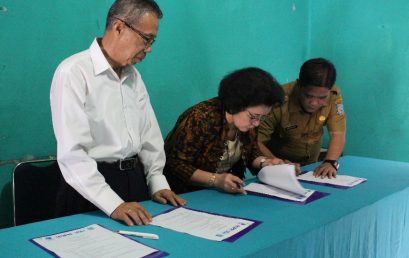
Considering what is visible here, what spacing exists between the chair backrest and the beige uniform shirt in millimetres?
1155

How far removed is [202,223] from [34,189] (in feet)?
2.99

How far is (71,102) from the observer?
124cm

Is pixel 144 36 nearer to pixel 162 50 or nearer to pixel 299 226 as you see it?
pixel 299 226

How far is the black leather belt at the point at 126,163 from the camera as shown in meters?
1.40

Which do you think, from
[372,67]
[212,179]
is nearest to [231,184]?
[212,179]

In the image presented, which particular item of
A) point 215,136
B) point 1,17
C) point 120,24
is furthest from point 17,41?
point 215,136

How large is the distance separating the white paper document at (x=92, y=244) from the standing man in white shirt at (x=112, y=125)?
12cm

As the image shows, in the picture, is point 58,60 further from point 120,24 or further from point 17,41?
point 120,24

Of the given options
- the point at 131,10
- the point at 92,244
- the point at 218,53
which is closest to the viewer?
the point at 92,244

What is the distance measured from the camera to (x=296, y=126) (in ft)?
7.46

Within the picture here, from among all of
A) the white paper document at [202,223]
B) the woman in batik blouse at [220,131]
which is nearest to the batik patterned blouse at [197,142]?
the woman in batik blouse at [220,131]

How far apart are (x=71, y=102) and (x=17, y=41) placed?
74 cm

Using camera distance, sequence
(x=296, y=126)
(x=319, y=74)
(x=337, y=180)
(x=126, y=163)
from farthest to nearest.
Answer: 1. (x=296, y=126)
2. (x=319, y=74)
3. (x=337, y=180)
4. (x=126, y=163)

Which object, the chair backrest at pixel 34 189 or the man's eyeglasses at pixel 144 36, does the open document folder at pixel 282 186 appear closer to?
the man's eyeglasses at pixel 144 36
